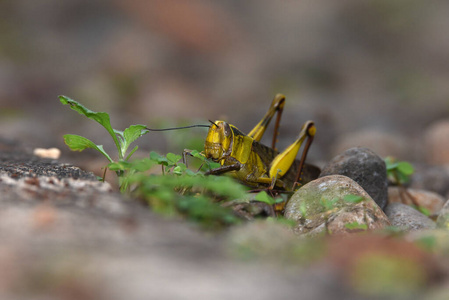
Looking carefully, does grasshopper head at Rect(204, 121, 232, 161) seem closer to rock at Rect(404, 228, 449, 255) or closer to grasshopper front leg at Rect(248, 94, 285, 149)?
grasshopper front leg at Rect(248, 94, 285, 149)

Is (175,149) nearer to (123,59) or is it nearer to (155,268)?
(155,268)

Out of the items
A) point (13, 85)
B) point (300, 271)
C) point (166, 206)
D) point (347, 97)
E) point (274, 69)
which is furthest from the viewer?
point (274, 69)

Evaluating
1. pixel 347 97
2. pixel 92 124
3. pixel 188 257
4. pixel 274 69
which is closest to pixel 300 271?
pixel 188 257

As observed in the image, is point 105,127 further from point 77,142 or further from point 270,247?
point 270,247

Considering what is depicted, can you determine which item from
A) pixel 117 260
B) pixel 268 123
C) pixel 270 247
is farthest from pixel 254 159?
pixel 117 260

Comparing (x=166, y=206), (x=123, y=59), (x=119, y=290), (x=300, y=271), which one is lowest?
(x=119, y=290)

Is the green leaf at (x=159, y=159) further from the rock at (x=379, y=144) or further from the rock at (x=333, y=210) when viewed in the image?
the rock at (x=379, y=144)
